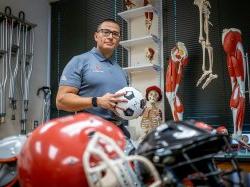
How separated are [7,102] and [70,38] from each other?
110cm

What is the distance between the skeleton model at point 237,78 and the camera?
7.75 ft

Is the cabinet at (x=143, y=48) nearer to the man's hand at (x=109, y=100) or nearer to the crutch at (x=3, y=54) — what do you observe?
the crutch at (x=3, y=54)

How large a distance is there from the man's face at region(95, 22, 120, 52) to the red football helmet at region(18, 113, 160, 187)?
1045mm

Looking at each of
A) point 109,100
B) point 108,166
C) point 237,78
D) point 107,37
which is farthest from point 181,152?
point 237,78

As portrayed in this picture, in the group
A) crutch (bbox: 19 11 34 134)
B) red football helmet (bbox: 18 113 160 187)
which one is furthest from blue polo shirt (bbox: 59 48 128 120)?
crutch (bbox: 19 11 34 134)

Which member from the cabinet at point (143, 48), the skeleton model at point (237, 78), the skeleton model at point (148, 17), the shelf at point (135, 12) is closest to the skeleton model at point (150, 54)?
the cabinet at point (143, 48)

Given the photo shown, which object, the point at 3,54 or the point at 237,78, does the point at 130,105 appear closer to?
the point at 237,78

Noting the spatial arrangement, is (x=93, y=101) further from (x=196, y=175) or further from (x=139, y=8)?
(x=139, y=8)

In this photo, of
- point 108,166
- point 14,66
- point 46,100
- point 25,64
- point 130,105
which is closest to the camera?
point 108,166

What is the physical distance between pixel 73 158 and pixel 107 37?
117 cm

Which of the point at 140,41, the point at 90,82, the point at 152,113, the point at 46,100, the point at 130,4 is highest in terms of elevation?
the point at 130,4

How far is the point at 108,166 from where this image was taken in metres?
0.65

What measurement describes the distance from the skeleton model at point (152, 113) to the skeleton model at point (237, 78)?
67 centimetres

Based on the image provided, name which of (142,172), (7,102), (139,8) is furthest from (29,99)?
(142,172)
